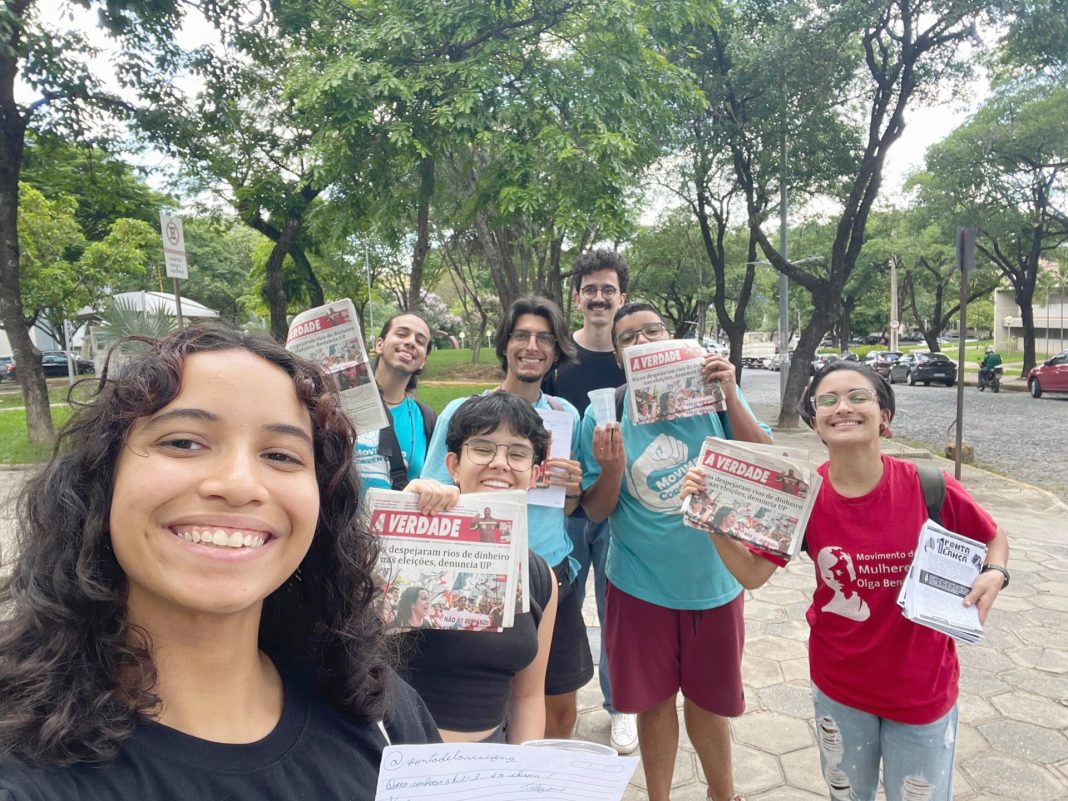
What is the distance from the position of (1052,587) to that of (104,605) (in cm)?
600

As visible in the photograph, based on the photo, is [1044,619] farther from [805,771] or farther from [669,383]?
[669,383]

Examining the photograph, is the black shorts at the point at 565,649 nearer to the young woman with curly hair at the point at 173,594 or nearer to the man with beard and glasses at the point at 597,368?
the man with beard and glasses at the point at 597,368

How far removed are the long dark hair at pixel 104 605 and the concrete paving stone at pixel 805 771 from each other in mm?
2313

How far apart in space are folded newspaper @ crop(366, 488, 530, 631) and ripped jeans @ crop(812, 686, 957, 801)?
111 cm

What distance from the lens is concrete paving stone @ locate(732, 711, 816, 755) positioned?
10.0ft

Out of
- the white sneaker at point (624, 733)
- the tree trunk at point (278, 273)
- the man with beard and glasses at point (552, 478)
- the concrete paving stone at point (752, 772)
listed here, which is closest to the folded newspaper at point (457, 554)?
the man with beard and glasses at point (552, 478)

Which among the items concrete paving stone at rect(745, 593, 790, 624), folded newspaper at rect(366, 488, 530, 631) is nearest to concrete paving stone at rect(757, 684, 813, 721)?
concrete paving stone at rect(745, 593, 790, 624)

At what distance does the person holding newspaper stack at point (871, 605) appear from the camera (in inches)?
74.5

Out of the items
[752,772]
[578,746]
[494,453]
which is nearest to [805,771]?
[752,772]

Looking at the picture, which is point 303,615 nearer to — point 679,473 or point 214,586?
point 214,586

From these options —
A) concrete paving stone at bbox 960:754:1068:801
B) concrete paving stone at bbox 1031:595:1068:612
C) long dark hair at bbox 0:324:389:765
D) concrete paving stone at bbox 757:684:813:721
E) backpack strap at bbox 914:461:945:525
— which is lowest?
concrete paving stone at bbox 1031:595:1068:612

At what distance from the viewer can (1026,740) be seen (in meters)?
→ 3.04

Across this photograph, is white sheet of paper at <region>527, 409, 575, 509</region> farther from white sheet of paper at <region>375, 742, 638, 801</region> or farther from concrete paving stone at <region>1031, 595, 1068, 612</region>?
concrete paving stone at <region>1031, 595, 1068, 612</region>

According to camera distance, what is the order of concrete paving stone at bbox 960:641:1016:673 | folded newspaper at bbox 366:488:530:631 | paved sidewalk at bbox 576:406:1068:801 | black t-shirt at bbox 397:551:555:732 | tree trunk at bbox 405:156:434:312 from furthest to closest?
tree trunk at bbox 405:156:434:312 < concrete paving stone at bbox 960:641:1016:673 < paved sidewalk at bbox 576:406:1068:801 < black t-shirt at bbox 397:551:555:732 < folded newspaper at bbox 366:488:530:631
